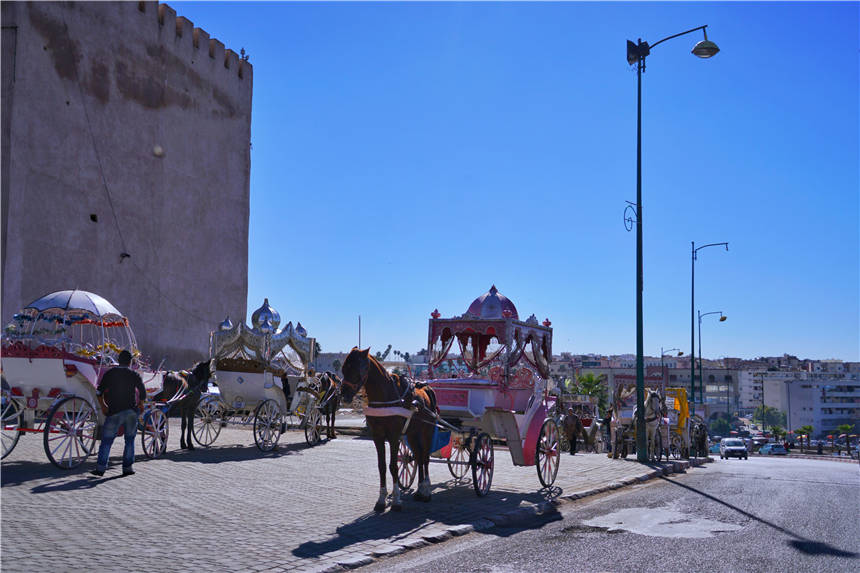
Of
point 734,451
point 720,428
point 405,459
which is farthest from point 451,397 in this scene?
point 720,428

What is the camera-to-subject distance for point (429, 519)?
8.91 meters

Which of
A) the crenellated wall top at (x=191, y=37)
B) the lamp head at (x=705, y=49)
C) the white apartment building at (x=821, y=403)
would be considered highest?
the crenellated wall top at (x=191, y=37)

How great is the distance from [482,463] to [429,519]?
2085mm

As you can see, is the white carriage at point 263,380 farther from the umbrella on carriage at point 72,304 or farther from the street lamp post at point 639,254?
the street lamp post at point 639,254

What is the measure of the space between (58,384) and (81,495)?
304 centimetres

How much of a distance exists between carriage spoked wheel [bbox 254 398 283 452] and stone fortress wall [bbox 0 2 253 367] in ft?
45.4

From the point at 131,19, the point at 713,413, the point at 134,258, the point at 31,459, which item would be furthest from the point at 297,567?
the point at 713,413

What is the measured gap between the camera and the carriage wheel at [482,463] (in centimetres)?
1064

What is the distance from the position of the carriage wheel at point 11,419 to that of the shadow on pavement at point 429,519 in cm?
604

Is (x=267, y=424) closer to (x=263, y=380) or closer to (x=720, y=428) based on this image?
(x=263, y=380)

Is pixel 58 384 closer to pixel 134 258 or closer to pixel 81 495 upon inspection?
A: pixel 81 495

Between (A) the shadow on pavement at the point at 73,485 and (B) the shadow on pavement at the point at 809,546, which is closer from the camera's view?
(B) the shadow on pavement at the point at 809,546

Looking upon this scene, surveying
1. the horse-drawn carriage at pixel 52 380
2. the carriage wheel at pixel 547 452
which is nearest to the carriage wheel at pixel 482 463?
the carriage wheel at pixel 547 452

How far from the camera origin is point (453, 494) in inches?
433
